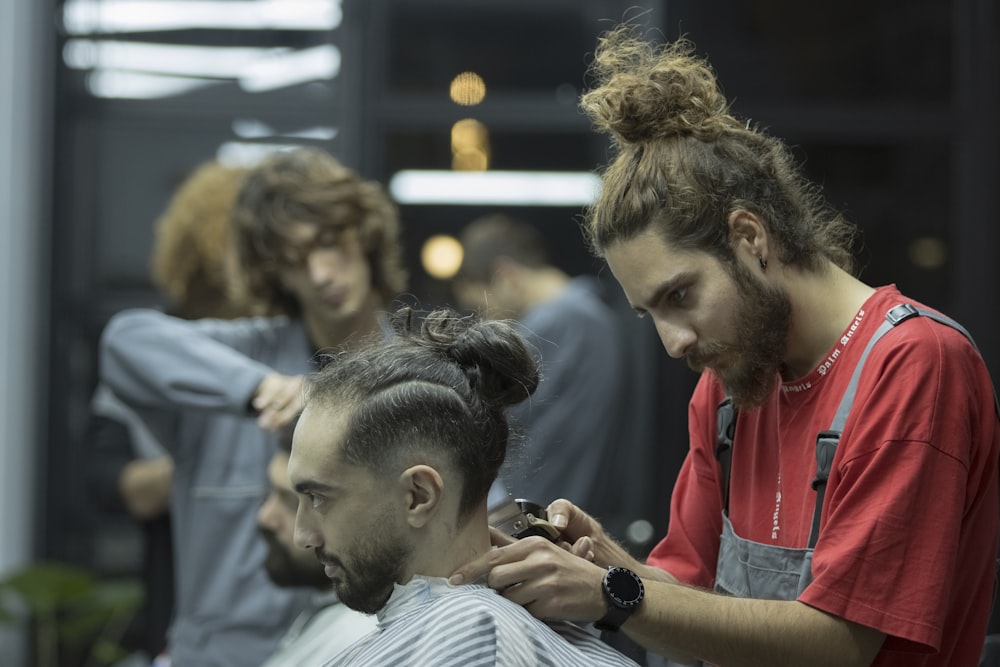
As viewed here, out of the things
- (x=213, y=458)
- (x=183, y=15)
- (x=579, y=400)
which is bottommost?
(x=579, y=400)

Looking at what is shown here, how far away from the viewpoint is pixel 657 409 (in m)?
4.34

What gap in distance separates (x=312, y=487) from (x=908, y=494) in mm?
655

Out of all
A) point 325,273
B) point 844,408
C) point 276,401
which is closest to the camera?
point 844,408

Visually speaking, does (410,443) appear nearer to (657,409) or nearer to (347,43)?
(657,409)

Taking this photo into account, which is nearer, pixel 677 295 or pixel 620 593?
pixel 620 593

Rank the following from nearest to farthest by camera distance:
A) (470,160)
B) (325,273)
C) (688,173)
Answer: (688,173) → (325,273) → (470,160)

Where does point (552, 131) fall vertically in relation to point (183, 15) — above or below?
below

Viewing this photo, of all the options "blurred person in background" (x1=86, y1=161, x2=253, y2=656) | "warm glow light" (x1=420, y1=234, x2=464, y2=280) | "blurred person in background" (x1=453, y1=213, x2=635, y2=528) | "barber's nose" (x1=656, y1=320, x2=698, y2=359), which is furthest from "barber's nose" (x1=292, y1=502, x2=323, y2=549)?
"warm glow light" (x1=420, y1=234, x2=464, y2=280)

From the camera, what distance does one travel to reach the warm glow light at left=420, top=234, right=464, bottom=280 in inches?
188

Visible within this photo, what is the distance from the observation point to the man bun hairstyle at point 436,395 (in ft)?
5.14

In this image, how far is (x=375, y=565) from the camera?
157 centimetres

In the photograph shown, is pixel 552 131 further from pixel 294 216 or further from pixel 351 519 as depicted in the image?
pixel 351 519

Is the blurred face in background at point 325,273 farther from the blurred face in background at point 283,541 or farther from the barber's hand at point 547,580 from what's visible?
the barber's hand at point 547,580

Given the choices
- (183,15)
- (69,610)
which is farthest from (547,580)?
(183,15)
